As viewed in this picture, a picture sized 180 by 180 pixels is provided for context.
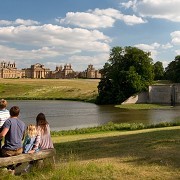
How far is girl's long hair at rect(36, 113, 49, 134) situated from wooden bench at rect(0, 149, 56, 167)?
684 mm

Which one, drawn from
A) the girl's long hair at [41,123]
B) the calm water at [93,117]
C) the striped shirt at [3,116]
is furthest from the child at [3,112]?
the calm water at [93,117]

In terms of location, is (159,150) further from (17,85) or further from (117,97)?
(17,85)

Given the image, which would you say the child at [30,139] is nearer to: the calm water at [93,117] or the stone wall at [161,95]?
the calm water at [93,117]

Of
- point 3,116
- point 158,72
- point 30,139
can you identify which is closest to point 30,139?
point 30,139

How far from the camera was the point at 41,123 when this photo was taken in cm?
999

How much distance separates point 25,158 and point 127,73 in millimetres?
68871

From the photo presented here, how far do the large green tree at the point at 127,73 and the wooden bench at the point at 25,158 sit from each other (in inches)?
2674

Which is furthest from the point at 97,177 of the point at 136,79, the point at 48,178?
the point at 136,79

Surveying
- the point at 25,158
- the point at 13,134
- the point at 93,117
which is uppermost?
the point at 13,134

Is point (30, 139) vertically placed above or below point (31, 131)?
below

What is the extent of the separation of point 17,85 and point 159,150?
122736mm

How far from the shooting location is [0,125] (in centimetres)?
995

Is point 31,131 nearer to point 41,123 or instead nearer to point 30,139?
point 30,139

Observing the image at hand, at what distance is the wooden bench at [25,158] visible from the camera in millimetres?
8828
